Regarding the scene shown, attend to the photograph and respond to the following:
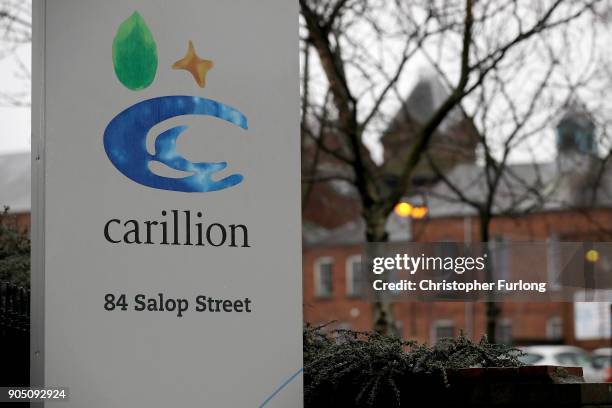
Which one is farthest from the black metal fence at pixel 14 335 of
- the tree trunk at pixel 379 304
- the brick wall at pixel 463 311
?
the brick wall at pixel 463 311

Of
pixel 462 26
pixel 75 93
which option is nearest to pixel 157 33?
pixel 75 93

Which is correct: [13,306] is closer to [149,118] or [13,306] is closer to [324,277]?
[149,118]

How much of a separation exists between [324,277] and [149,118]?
210ft

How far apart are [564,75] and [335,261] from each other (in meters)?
48.5

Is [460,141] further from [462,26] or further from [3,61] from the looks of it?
[3,61]

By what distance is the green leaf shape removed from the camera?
4.68m

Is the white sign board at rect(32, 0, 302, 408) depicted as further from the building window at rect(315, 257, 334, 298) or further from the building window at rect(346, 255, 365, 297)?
the building window at rect(315, 257, 334, 298)

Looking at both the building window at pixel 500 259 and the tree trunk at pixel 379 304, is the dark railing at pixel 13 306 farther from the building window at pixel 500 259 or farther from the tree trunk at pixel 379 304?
the tree trunk at pixel 379 304

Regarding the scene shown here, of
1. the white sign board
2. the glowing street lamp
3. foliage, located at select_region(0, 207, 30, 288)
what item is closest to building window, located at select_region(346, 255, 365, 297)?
the glowing street lamp

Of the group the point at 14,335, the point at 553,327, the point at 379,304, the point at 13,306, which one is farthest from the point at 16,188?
the point at 553,327

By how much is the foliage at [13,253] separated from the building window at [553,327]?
5906 cm

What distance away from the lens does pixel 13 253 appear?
561 cm

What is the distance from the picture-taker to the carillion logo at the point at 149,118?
15.4ft

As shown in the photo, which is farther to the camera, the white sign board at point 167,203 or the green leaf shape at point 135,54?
the green leaf shape at point 135,54
